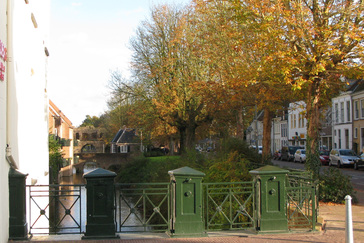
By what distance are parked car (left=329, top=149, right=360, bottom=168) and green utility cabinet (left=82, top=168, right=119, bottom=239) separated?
30.3m

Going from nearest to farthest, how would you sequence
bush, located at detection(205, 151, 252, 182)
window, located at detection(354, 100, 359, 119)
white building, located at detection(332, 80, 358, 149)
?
1. bush, located at detection(205, 151, 252, 182)
2. window, located at detection(354, 100, 359, 119)
3. white building, located at detection(332, 80, 358, 149)

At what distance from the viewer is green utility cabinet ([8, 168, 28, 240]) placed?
827cm

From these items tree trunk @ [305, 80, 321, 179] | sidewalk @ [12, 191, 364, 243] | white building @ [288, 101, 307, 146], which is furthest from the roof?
sidewalk @ [12, 191, 364, 243]

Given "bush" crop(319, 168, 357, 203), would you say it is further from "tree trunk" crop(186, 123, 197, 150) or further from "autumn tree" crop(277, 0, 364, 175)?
"tree trunk" crop(186, 123, 197, 150)

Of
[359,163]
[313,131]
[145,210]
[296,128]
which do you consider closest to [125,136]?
[296,128]

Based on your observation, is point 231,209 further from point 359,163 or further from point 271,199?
point 359,163

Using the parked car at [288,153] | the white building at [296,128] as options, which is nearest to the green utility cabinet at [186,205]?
the parked car at [288,153]

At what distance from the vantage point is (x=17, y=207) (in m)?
8.30

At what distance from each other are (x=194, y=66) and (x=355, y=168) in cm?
1465

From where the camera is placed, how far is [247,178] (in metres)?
15.3

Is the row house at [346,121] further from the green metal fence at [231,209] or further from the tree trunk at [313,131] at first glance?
the green metal fence at [231,209]

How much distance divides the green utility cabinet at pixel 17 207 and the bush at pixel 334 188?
9863mm

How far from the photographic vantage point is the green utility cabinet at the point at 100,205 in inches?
329

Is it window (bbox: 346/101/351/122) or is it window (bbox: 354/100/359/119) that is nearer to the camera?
window (bbox: 354/100/359/119)
